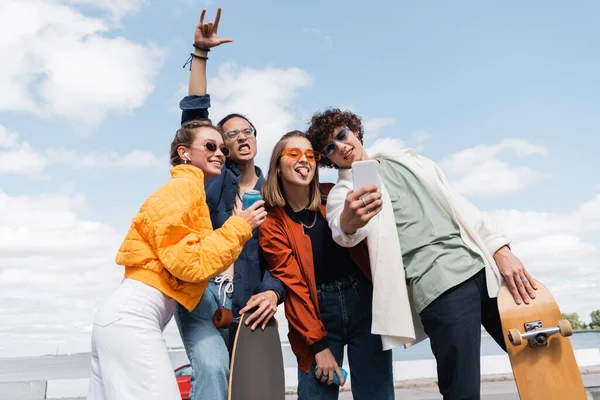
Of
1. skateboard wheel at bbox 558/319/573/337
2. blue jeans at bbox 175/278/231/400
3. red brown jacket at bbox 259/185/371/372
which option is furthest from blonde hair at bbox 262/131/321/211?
skateboard wheel at bbox 558/319/573/337

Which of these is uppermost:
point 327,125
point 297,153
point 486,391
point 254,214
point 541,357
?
point 327,125

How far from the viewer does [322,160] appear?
3.27 m

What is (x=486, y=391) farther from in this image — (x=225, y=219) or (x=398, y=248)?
(x=225, y=219)

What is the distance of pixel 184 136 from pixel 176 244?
31.0 inches

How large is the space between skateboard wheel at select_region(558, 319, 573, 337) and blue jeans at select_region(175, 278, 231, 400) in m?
1.69

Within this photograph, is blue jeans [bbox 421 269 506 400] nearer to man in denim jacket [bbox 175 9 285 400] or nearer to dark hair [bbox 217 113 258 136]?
man in denim jacket [bbox 175 9 285 400]

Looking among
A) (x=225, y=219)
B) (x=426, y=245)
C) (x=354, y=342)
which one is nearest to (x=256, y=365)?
(x=354, y=342)

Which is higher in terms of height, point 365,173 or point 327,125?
point 327,125

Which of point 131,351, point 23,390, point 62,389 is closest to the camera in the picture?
point 131,351

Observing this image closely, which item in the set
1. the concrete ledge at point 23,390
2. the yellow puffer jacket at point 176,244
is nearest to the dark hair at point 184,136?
the yellow puffer jacket at point 176,244

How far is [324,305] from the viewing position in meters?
2.93

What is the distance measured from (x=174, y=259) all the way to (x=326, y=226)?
111 centimetres

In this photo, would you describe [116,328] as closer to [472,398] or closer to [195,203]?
[195,203]

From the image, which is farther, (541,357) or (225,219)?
(225,219)
